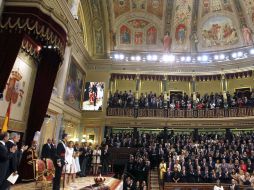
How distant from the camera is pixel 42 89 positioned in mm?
8859

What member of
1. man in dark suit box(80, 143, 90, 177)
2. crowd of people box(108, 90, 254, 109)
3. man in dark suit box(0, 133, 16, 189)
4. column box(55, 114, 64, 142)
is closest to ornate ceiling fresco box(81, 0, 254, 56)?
crowd of people box(108, 90, 254, 109)

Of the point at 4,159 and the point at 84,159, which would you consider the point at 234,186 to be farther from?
the point at 4,159

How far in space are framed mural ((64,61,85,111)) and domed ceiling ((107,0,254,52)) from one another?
17.6ft

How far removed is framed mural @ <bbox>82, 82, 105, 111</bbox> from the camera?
20969mm

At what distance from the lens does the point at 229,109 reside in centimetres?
2006

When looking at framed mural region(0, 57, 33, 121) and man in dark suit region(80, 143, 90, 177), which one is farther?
man in dark suit region(80, 143, 90, 177)

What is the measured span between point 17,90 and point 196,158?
1039 cm

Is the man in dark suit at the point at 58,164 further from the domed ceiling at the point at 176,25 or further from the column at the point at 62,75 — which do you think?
the domed ceiling at the point at 176,25

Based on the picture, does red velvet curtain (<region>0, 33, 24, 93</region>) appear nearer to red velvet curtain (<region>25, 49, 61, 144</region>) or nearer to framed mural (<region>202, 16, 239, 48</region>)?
red velvet curtain (<region>25, 49, 61, 144</region>)

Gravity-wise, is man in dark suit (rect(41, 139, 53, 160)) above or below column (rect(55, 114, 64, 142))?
below

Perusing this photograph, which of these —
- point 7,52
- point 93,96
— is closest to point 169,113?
point 93,96

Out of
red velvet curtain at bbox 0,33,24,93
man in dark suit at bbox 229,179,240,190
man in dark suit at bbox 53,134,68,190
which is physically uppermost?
red velvet curtain at bbox 0,33,24,93

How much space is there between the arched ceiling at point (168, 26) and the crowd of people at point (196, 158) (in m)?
8.81

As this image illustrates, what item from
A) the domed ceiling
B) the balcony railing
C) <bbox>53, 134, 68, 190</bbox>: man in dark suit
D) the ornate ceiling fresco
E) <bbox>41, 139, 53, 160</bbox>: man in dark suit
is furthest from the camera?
the domed ceiling
